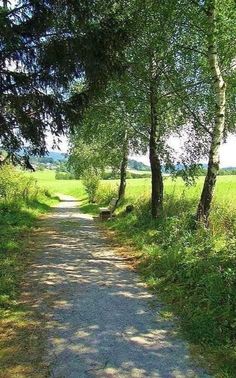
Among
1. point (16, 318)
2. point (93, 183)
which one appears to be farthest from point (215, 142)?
point (93, 183)

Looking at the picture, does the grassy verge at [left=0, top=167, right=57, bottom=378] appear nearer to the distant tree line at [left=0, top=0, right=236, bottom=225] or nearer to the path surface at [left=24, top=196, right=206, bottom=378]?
the path surface at [left=24, top=196, right=206, bottom=378]

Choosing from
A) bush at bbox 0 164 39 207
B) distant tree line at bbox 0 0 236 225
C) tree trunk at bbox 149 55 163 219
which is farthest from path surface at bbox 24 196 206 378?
bush at bbox 0 164 39 207

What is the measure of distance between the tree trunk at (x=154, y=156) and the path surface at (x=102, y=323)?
4.63m

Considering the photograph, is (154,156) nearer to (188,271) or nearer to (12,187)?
(188,271)

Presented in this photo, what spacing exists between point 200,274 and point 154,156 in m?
8.50

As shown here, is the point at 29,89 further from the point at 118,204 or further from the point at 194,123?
the point at 118,204

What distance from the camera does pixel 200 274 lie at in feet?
27.4

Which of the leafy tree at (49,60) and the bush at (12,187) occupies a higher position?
the leafy tree at (49,60)

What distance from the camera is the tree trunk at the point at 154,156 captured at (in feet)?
50.4

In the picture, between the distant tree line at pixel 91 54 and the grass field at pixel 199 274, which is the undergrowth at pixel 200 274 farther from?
the distant tree line at pixel 91 54

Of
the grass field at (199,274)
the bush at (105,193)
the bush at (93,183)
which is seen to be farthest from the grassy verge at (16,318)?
the bush at (93,183)

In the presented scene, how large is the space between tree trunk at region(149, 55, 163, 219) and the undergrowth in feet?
5.35

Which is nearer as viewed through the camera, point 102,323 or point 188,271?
point 102,323

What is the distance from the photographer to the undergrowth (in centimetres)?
609
